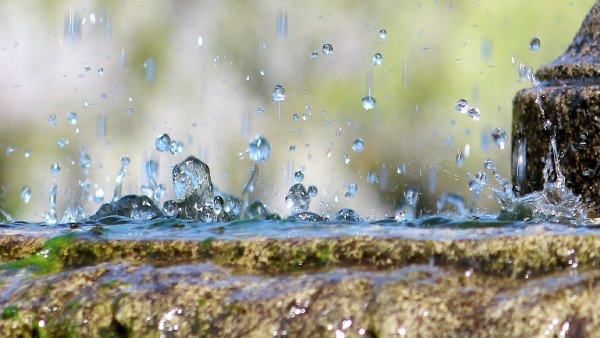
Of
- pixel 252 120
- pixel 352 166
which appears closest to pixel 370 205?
pixel 352 166

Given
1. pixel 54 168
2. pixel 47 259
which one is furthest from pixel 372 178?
pixel 47 259

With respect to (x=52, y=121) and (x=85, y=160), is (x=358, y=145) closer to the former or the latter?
(x=85, y=160)

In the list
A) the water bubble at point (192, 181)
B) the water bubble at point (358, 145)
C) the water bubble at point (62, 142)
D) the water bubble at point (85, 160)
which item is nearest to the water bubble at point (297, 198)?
the water bubble at point (192, 181)

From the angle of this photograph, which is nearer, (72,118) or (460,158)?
(72,118)

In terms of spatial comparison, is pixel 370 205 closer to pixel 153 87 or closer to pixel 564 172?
pixel 153 87

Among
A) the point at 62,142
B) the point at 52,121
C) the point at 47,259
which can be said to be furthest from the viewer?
the point at 52,121

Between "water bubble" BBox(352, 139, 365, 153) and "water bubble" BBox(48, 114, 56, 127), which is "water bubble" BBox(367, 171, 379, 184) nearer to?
"water bubble" BBox(352, 139, 365, 153)

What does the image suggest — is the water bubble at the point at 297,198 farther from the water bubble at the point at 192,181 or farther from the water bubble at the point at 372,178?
the water bubble at the point at 372,178
